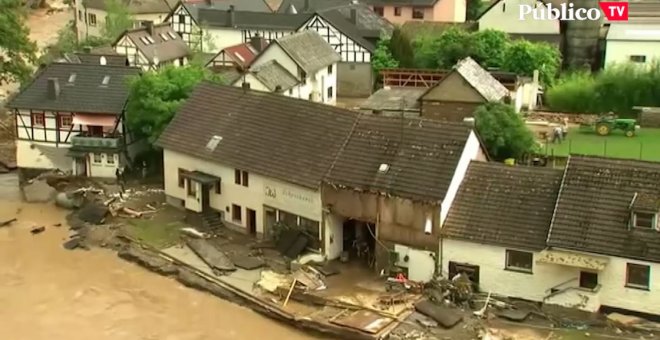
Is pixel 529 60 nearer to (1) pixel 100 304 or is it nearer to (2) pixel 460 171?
(2) pixel 460 171

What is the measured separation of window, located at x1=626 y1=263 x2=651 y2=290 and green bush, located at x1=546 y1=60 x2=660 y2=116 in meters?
23.6

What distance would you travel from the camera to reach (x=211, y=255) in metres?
30.2

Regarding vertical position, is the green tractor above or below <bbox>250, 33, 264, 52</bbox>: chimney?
below

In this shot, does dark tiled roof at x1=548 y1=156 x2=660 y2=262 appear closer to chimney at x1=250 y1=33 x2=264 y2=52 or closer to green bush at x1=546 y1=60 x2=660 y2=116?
green bush at x1=546 y1=60 x2=660 y2=116

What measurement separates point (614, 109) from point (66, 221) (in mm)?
27534

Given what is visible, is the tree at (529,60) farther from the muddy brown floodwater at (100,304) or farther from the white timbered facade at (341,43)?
the muddy brown floodwater at (100,304)

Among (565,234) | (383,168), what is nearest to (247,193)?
(383,168)

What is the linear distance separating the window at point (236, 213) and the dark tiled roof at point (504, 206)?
8414 mm

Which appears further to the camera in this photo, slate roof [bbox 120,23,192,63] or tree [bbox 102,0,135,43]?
tree [bbox 102,0,135,43]

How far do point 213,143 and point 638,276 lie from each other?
15350 mm

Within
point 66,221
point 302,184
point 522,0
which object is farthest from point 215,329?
point 522,0


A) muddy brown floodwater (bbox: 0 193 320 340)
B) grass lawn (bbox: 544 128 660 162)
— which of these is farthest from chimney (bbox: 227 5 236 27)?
muddy brown floodwater (bbox: 0 193 320 340)

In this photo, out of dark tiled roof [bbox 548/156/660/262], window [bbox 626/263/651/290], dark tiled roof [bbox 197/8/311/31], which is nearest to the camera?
window [bbox 626/263/651/290]

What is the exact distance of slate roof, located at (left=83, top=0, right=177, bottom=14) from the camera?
6531 centimetres
